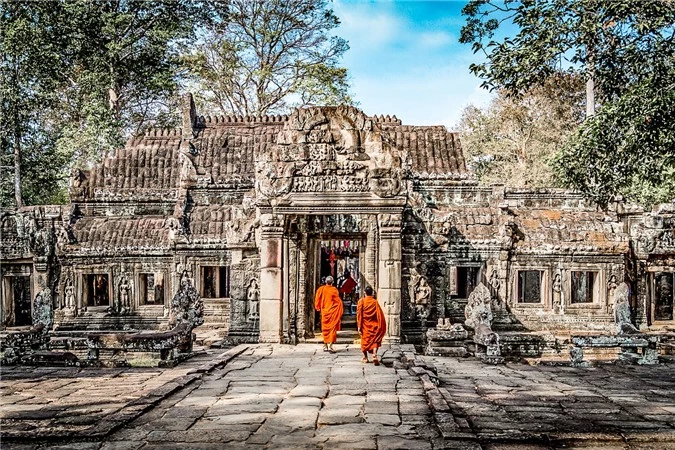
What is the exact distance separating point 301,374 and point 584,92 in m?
24.1

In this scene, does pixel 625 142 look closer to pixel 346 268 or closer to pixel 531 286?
pixel 531 286

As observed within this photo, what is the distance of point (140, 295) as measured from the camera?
65.5 feet

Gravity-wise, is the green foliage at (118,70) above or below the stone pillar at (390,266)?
above

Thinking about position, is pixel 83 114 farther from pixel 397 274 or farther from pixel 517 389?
pixel 517 389

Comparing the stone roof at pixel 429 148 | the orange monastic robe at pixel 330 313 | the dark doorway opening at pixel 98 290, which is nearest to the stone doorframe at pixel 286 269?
the orange monastic robe at pixel 330 313

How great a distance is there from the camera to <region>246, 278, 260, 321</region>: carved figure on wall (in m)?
15.1

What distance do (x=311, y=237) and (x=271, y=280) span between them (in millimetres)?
1728

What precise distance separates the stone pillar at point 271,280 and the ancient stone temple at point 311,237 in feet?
0.09

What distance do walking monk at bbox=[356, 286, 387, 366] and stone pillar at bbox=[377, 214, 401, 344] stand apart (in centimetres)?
179

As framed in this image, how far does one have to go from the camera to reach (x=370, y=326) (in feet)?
39.2

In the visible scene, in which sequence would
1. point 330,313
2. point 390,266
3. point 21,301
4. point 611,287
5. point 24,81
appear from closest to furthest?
point 330,313
point 390,266
point 611,287
point 21,301
point 24,81

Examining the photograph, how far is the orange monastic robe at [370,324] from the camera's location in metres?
11.9

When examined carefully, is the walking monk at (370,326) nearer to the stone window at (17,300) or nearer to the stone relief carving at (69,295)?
the stone relief carving at (69,295)

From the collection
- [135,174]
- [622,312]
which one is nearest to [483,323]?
[622,312]
